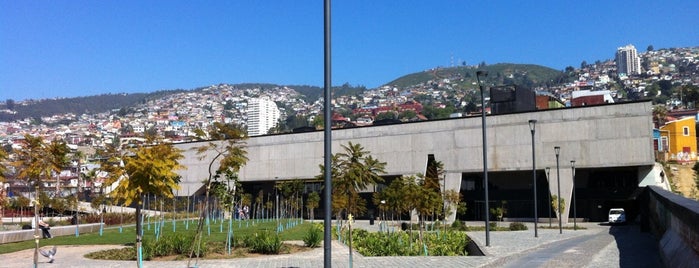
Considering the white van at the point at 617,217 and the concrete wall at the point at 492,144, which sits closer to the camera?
the white van at the point at 617,217

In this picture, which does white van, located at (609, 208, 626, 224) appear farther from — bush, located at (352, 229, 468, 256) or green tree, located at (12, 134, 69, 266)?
green tree, located at (12, 134, 69, 266)

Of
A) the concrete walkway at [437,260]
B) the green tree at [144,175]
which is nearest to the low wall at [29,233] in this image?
the concrete walkway at [437,260]

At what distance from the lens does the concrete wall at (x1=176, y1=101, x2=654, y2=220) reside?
203ft

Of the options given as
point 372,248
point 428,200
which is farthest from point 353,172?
point 372,248

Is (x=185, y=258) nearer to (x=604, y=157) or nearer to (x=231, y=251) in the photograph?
(x=231, y=251)

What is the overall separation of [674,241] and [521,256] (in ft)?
23.2

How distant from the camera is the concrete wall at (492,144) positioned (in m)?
61.8

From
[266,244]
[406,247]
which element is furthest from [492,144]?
[266,244]

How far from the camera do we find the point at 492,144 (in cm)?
6838

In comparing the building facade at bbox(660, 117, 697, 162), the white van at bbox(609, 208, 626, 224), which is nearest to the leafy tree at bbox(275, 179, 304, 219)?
the white van at bbox(609, 208, 626, 224)

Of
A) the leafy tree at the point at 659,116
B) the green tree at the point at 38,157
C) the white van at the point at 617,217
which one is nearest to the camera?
the green tree at the point at 38,157

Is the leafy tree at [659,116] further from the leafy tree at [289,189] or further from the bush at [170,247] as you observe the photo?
the bush at [170,247]

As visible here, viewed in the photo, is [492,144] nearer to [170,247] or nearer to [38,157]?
[38,157]

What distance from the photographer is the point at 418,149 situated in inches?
2894
